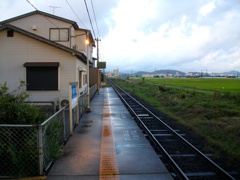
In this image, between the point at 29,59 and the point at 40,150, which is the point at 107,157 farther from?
the point at 29,59

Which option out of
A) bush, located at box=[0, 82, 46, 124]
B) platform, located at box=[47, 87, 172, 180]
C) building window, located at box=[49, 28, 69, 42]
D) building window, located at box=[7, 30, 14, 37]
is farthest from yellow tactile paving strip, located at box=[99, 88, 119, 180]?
building window, located at box=[49, 28, 69, 42]

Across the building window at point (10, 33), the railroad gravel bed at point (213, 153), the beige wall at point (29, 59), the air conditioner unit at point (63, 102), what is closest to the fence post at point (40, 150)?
the railroad gravel bed at point (213, 153)

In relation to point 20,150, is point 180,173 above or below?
below

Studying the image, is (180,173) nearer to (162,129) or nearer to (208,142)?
(208,142)

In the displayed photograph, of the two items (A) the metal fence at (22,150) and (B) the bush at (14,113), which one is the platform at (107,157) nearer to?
(A) the metal fence at (22,150)

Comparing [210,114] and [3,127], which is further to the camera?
[210,114]

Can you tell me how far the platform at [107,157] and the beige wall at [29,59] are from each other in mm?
6214

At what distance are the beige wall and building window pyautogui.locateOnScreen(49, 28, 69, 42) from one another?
588 cm

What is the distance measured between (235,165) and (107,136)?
4.51 m

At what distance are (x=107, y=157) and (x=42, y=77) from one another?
415 inches

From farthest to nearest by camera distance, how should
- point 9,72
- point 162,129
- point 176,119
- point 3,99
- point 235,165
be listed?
point 9,72, point 176,119, point 162,129, point 235,165, point 3,99

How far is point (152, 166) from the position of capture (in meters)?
6.08

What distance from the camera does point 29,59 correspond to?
1559 centimetres

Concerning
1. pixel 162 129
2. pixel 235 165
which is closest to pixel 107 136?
pixel 162 129
